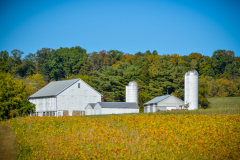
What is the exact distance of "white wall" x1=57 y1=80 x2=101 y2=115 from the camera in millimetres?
58156

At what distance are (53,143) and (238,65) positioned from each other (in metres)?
96.8

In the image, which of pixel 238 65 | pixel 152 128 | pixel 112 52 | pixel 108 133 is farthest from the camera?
pixel 112 52

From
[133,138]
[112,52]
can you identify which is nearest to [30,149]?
[133,138]

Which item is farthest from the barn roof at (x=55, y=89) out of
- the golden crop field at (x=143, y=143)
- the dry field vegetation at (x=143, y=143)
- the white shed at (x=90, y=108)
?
the golden crop field at (x=143, y=143)

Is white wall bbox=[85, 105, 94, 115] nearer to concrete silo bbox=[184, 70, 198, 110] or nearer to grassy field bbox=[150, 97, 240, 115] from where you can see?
concrete silo bbox=[184, 70, 198, 110]

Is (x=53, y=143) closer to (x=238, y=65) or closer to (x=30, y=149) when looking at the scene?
(x=30, y=149)

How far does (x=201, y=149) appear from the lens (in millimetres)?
15523

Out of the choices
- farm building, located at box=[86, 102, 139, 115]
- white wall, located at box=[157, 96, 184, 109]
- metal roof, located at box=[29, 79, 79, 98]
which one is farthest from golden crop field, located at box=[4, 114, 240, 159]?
metal roof, located at box=[29, 79, 79, 98]

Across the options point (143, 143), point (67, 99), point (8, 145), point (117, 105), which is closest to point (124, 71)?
point (67, 99)

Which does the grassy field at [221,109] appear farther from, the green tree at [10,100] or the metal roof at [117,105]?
the green tree at [10,100]

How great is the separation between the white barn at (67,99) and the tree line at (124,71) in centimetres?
590

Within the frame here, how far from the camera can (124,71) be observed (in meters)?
79.1

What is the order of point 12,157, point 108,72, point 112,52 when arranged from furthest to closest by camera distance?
point 112,52 → point 108,72 → point 12,157

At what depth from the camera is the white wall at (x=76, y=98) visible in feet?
191
